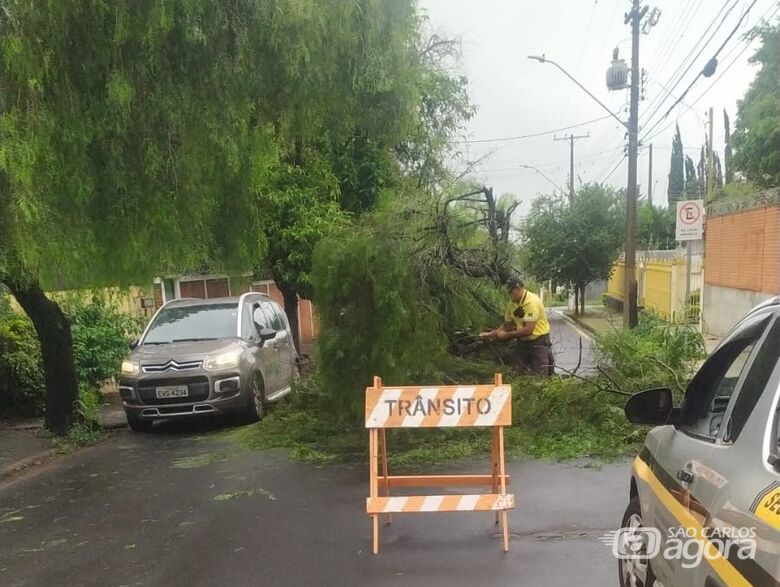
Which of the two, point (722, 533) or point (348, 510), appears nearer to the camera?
point (722, 533)

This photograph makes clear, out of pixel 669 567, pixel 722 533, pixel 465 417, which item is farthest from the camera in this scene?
pixel 465 417

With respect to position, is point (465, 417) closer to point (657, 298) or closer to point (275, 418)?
point (275, 418)

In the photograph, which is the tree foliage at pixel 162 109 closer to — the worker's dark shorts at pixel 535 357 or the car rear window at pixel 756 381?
the worker's dark shorts at pixel 535 357

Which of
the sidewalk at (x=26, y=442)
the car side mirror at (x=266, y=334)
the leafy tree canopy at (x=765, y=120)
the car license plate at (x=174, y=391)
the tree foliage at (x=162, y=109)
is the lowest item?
the sidewalk at (x=26, y=442)

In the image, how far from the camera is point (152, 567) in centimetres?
461

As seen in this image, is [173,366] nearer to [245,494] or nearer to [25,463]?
[25,463]

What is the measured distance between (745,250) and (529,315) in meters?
10.1

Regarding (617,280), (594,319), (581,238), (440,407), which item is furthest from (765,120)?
(440,407)

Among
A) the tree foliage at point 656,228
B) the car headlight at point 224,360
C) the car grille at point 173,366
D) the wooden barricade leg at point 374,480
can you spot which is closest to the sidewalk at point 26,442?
the car grille at point 173,366

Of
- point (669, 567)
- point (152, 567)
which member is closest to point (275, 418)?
point (152, 567)

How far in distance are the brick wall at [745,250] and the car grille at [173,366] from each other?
11.5m

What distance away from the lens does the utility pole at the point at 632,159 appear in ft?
58.7

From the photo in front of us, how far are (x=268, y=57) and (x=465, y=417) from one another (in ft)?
11.1

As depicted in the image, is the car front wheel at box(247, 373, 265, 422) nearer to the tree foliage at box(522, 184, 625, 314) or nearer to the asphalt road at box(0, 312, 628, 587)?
the asphalt road at box(0, 312, 628, 587)
